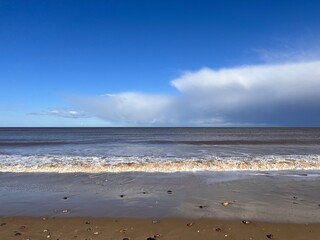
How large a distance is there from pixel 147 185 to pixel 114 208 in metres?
3.65

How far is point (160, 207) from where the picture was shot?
9422 mm

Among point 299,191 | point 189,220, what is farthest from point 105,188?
point 299,191

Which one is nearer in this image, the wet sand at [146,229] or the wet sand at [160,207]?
the wet sand at [146,229]

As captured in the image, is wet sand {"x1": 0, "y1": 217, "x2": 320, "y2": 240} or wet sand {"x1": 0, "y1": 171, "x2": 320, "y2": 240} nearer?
wet sand {"x1": 0, "y1": 217, "x2": 320, "y2": 240}

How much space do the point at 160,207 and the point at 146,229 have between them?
73.9 inches

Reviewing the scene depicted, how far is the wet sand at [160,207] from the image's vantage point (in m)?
7.38

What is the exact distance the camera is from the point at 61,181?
1405 cm

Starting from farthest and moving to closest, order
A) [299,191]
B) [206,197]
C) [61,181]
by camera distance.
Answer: [61,181] → [299,191] → [206,197]

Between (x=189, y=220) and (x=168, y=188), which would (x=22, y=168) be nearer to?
(x=168, y=188)

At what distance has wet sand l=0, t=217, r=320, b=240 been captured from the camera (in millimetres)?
7109

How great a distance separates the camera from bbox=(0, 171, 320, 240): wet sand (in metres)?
7.38

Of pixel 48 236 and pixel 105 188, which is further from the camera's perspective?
pixel 105 188

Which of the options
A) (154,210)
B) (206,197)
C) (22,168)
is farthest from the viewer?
(22,168)

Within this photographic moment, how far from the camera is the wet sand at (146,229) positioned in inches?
280
